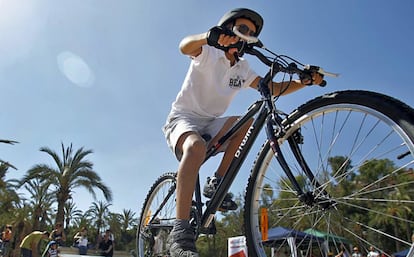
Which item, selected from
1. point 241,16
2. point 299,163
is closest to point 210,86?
point 241,16

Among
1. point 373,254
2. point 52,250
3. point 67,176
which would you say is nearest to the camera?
point 373,254

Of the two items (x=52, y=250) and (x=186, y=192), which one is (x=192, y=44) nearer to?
(x=186, y=192)

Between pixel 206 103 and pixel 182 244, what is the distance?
48.4 inches

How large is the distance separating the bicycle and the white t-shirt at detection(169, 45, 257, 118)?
1.10ft

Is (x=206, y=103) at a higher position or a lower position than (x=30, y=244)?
lower

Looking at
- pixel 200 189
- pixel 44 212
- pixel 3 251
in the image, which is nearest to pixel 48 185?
pixel 44 212

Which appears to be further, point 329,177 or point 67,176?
point 67,176

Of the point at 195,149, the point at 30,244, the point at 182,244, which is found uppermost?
the point at 30,244

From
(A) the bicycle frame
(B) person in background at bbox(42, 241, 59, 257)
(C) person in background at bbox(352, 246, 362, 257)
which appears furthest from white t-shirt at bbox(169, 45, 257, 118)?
(B) person in background at bbox(42, 241, 59, 257)

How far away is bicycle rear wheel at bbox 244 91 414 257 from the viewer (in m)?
1.73

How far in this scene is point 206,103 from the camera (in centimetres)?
310

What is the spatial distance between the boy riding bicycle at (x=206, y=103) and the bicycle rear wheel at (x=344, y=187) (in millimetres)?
428

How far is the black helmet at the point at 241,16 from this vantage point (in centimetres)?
275

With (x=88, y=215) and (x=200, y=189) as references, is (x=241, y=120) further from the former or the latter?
(x=88, y=215)
